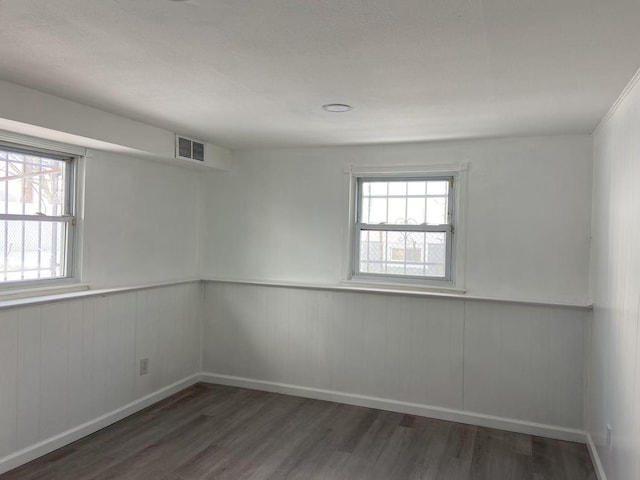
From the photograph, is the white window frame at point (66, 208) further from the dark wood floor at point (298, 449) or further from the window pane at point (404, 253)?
the window pane at point (404, 253)

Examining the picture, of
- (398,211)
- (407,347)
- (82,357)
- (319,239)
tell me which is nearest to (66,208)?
(82,357)

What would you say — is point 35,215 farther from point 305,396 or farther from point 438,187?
point 438,187

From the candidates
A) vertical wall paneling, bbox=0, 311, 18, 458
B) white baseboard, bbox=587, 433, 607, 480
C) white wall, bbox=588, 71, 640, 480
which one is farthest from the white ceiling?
white baseboard, bbox=587, 433, 607, 480

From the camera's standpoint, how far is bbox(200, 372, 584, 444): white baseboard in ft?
11.8

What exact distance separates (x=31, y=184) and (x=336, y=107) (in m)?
2.16

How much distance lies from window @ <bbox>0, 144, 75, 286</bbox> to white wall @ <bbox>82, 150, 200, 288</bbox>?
5.5 inches

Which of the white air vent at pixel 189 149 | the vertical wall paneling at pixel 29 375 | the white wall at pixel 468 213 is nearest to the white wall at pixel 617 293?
the white wall at pixel 468 213

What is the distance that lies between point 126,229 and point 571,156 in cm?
361

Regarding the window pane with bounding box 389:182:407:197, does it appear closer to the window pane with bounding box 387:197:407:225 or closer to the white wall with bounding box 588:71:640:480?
the window pane with bounding box 387:197:407:225

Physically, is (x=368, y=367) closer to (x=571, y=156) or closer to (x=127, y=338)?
(x=127, y=338)

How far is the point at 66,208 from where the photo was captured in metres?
3.50

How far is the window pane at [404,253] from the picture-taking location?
4.11m

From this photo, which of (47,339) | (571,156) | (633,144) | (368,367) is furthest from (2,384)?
(571,156)

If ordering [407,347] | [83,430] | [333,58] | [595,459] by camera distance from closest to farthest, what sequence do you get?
[333,58], [595,459], [83,430], [407,347]
